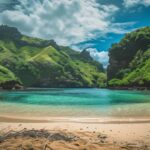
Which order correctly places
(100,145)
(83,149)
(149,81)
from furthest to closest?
1. (149,81)
2. (100,145)
3. (83,149)

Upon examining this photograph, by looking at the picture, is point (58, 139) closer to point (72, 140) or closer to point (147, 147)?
point (72, 140)

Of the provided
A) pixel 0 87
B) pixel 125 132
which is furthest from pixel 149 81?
pixel 125 132

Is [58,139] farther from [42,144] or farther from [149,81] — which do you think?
[149,81]

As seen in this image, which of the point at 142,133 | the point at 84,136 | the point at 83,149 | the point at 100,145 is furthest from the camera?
the point at 142,133

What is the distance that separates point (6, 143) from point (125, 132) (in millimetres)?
8968

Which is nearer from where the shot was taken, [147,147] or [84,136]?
Result: [147,147]

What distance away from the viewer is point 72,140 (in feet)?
49.9

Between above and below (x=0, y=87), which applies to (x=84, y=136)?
below

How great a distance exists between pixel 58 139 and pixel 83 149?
2203mm

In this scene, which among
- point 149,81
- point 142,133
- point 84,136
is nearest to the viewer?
point 84,136

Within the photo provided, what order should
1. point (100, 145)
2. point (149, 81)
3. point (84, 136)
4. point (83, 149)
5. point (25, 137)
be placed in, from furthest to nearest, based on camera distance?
point (149, 81)
point (84, 136)
point (25, 137)
point (100, 145)
point (83, 149)

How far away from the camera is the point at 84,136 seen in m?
17.3

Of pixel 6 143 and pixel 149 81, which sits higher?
pixel 149 81

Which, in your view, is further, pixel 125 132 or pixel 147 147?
pixel 125 132
